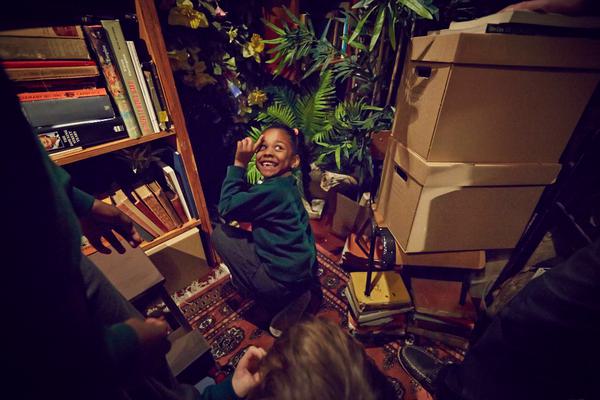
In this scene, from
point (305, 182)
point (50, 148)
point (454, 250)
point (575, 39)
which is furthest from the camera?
point (305, 182)

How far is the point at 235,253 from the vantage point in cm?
133

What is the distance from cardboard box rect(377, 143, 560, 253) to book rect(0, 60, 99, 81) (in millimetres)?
1367

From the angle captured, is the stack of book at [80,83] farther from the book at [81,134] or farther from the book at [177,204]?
the book at [177,204]

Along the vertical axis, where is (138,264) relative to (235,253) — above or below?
above

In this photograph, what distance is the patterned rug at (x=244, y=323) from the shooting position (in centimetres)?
124

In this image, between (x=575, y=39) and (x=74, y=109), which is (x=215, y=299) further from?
(x=575, y=39)

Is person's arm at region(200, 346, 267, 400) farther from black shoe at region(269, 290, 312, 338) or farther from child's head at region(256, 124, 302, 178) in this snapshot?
child's head at region(256, 124, 302, 178)

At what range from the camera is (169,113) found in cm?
125

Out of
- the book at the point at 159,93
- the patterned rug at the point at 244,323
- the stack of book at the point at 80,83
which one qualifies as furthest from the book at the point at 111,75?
the patterned rug at the point at 244,323

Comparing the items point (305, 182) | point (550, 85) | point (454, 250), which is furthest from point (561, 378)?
point (305, 182)

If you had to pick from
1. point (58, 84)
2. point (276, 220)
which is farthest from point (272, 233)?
point (58, 84)

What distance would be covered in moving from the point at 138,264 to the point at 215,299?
60cm

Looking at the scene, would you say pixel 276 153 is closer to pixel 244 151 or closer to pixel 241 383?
pixel 244 151

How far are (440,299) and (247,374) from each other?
3.37ft
